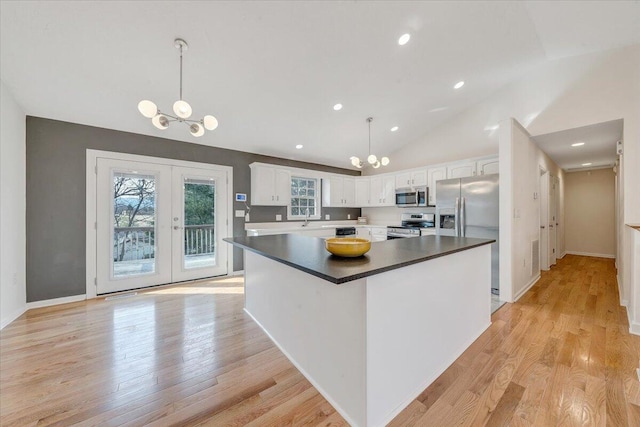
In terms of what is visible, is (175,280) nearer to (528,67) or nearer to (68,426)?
(68,426)

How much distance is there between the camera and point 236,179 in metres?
4.61

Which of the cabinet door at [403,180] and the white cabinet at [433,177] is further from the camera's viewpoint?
the cabinet door at [403,180]

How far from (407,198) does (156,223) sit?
461 cm

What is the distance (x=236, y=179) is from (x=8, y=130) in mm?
2654

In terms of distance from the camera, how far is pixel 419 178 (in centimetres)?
509

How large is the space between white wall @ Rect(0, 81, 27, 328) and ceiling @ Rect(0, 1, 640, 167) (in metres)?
0.28

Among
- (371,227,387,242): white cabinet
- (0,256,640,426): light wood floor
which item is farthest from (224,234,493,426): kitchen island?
(371,227,387,242): white cabinet

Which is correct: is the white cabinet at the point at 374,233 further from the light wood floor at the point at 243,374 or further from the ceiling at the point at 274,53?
the light wood floor at the point at 243,374

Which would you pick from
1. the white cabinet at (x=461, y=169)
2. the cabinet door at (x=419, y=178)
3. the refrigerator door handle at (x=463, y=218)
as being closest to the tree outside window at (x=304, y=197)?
the cabinet door at (x=419, y=178)

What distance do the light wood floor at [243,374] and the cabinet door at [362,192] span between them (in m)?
3.64

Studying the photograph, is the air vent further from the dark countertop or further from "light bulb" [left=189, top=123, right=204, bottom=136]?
"light bulb" [left=189, top=123, right=204, bottom=136]

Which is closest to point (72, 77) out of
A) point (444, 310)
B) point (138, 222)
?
point (138, 222)

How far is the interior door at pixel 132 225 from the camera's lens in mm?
3510

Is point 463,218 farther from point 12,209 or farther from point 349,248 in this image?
point 12,209
